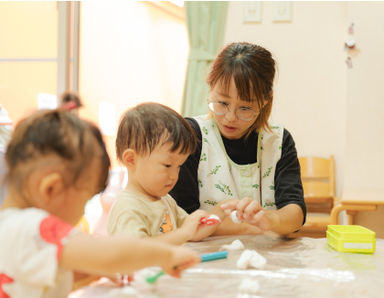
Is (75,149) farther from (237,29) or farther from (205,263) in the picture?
(237,29)

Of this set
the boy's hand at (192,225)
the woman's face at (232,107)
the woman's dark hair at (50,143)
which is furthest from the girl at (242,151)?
the woman's dark hair at (50,143)

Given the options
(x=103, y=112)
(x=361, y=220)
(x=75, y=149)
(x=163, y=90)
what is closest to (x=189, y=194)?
(x=75, y=149)

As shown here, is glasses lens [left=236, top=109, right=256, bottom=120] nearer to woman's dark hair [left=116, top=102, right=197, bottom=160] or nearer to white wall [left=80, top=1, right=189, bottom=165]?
woman's dark hair [left=116, top=102, right=197, bottom=160]

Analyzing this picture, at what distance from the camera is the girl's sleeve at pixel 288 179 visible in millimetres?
1302

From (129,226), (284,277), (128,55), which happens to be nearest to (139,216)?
(129,226)

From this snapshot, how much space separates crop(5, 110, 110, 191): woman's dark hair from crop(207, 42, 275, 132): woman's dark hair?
2.33ft

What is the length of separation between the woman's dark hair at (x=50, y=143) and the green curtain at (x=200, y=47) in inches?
106

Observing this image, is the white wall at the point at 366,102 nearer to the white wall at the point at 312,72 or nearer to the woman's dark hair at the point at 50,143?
the white wall at the point at 312,72

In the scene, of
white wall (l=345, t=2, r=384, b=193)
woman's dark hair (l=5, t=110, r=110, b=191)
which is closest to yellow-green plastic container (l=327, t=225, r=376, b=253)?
woman's dark hair (l=5, t=110, r=110, b=191)

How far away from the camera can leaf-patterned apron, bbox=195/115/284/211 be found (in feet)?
4.43

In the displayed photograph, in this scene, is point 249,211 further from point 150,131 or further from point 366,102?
point 366,102

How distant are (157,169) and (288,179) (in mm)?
543

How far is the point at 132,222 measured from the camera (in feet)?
2.90

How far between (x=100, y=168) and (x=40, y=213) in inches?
4.6
